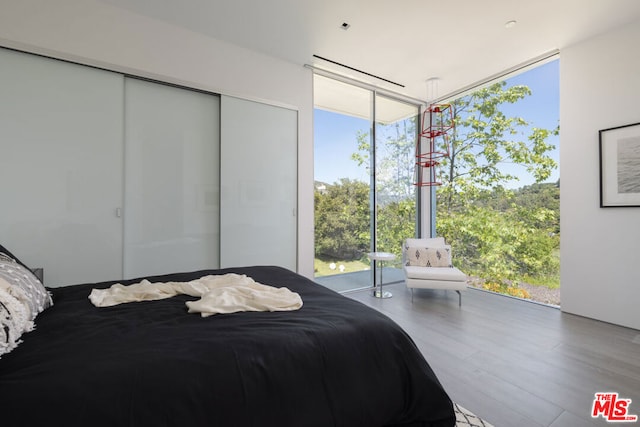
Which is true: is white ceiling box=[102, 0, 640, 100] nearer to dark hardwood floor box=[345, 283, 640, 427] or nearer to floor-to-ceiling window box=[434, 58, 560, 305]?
floor-to-ceiling window box=[434, 58, 560, 305]

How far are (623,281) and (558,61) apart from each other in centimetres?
266

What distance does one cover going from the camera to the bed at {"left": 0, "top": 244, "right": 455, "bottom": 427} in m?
0.87

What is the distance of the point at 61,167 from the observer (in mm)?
2389

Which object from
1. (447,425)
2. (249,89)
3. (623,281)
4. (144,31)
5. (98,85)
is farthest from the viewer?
(249,89)

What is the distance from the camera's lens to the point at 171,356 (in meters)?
1.02

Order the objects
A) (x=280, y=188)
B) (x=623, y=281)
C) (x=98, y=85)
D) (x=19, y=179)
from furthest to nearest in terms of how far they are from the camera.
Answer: (x=280, y=188) → (x=623, y=281) → (x=98, y=85) → (x=19, y=179)

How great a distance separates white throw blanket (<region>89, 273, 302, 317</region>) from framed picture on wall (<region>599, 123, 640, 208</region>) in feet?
11.6

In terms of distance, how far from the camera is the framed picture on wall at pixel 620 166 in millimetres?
2881

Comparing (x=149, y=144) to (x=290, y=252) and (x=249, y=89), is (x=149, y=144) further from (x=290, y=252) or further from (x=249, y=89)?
(x=290, y=252)

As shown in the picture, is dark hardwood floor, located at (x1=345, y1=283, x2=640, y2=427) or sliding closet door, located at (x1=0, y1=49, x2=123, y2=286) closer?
dark hardwood floor, located at (x1=345, y1=283, x2=640, y2=427)

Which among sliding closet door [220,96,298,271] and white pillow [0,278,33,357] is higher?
sliding closet door [220,96,298,271]

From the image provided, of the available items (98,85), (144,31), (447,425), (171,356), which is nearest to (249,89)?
(144,31)

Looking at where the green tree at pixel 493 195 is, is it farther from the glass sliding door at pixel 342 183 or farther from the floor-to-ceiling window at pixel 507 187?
the glass sliding door at pixel 342 183

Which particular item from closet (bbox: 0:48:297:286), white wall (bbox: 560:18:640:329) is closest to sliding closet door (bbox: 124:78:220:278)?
closet (bbox: 0:48:297:286)
